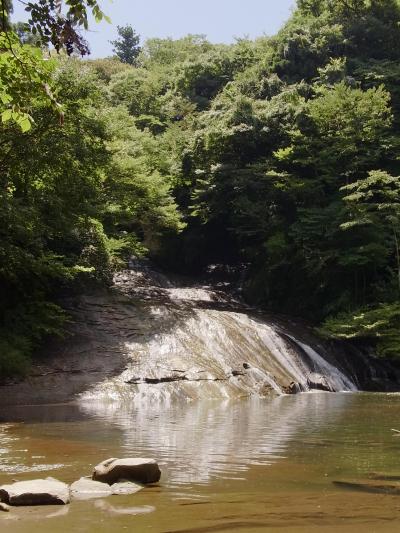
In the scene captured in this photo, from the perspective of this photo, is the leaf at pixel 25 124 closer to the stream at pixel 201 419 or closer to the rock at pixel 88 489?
the stream at pixel 201 419

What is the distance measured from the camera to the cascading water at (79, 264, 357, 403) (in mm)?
15289

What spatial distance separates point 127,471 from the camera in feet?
18.3

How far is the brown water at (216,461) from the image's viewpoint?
439cm

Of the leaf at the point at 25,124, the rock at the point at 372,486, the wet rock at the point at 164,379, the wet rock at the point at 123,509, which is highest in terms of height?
the leaf at the point at 25,124

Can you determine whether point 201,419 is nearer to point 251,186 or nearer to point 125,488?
point 125,488

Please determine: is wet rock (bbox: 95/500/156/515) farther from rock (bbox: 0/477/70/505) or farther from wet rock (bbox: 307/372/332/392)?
wet rock (bbox: 307/372/332/392)

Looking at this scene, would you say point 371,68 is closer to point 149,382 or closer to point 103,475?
point 149,382

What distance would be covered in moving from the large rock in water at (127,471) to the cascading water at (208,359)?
29.4ft

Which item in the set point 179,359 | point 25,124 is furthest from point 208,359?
point 25,124

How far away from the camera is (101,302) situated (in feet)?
65.4

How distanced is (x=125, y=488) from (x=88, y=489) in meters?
0.34

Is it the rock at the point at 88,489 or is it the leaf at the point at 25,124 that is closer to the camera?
the leaf at the point at 25,124

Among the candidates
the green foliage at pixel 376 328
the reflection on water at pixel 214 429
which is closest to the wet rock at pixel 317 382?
the reflection on water at pixel 214 429

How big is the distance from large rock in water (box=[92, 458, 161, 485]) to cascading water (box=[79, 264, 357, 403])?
8.96 m
